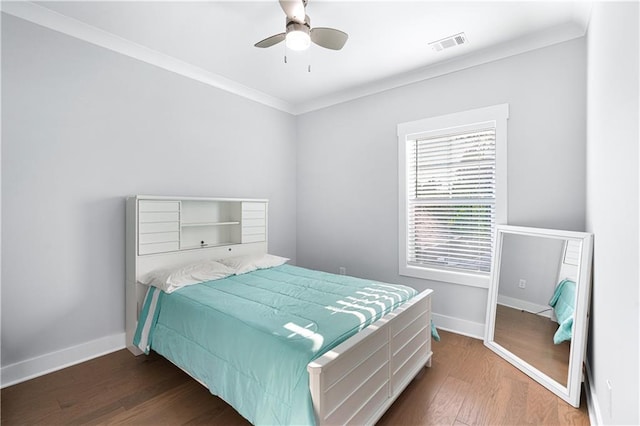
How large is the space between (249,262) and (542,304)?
2.69m

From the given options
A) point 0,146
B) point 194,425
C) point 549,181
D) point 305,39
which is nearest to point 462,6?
point 305,39

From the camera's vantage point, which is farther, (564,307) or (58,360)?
(58,360)

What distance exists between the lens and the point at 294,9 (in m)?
2.00

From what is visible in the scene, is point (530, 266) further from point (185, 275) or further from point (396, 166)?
point (185, 275)

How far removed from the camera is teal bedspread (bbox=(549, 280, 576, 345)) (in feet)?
7.10

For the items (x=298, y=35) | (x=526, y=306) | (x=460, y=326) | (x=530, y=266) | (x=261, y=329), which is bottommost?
(x=460, y=326)

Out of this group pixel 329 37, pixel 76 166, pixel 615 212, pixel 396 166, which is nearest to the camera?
pixel 615 212

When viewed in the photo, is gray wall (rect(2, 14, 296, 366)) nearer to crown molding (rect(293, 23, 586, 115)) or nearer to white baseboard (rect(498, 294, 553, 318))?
crown molding (rect(293, 23, 586, 115))

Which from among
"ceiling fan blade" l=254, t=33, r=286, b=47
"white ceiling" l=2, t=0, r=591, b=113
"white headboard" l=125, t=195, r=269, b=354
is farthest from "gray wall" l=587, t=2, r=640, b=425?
"white headboard" l=125, t=195, r=269, b=354

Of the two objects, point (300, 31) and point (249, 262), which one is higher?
point (300, 31)

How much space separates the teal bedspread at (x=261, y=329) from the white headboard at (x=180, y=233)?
Result: 292 mm

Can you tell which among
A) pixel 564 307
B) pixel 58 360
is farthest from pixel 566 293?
pixel 58 360

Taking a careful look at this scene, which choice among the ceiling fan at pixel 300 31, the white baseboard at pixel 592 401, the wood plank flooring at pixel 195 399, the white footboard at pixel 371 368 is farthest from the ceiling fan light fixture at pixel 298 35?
the white baseboard at pixel 592 401

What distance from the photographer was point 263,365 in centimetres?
161
